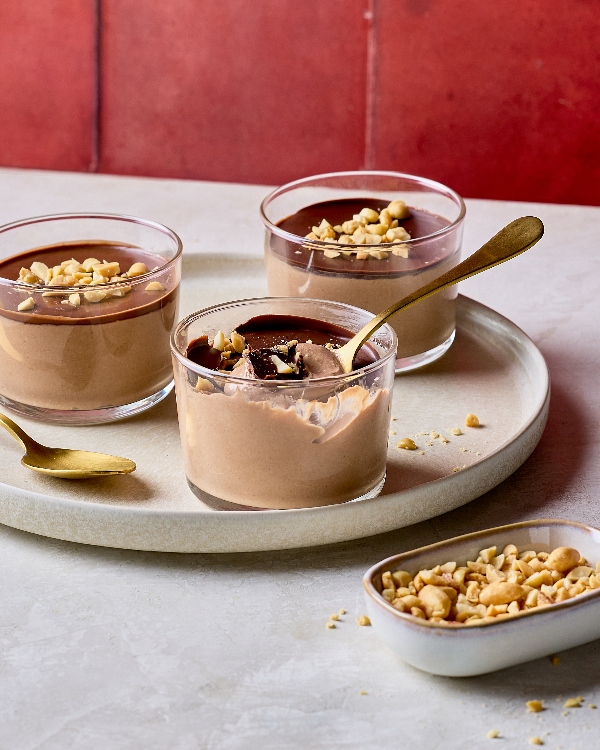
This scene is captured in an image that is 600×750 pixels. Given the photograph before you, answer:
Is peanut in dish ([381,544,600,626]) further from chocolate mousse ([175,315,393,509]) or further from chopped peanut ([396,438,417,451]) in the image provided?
chopped peanut ([396,438,417,451])

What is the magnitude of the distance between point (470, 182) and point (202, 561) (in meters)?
2.31

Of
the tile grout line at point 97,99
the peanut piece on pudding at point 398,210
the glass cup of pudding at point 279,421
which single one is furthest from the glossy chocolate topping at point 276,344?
the tile grout line at point 97,99

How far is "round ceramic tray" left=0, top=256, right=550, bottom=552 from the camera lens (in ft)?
3.66

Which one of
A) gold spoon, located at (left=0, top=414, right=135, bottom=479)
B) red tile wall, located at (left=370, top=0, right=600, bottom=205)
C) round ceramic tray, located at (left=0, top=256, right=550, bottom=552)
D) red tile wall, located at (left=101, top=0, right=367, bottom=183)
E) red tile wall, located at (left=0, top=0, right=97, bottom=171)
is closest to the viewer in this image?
round ceramic tray, located at (left=0, top=256, right=550, bottom=552)

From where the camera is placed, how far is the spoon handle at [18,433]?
130 cm

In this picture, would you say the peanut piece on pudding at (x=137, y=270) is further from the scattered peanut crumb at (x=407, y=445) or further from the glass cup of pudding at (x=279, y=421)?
the scattered peanut crumb at (x=407, y=445)

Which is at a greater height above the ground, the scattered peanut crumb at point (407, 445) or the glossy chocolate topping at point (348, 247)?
the glossy chocolate topping at point (348, 247)

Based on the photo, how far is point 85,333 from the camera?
1373mm

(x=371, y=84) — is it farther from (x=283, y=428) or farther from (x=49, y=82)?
(x=283, y=428)

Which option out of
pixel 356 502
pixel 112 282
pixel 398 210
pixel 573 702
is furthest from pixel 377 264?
pixel 573 702

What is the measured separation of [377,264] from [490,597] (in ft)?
2.21

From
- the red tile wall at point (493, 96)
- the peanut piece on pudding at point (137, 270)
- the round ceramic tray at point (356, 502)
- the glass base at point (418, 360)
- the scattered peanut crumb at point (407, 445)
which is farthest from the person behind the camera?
the red tile wall at point (493, 96)

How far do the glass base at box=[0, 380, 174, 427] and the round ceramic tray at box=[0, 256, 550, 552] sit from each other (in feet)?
0.04

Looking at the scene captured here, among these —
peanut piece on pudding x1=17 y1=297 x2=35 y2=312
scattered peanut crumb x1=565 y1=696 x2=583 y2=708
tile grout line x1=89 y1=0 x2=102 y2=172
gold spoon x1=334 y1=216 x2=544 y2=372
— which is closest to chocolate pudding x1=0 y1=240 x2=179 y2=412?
peanut piece on pudding x1=17 y1=297 x2=35 y2=312
